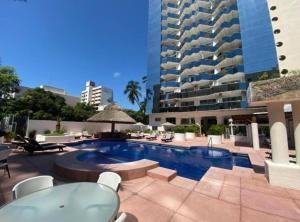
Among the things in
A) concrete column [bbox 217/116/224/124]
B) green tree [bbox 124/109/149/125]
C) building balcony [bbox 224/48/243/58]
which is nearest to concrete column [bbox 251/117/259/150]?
concrete column [bbox 217/116/224/124]

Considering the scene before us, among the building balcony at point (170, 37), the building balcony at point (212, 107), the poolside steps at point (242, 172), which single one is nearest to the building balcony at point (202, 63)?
the building balcony at point (212, 107)

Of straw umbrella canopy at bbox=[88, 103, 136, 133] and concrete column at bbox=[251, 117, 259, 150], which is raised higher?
straw umbrella canopy at bbox=[88, 103, 136, 133]

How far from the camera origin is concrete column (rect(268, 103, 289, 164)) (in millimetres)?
5203

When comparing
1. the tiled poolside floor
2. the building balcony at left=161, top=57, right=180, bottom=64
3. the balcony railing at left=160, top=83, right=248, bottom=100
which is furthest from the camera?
the building balcony at left=161, top=57, right=180, bottom=64

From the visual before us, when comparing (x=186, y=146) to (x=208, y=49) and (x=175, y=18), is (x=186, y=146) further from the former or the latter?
(x=175, y=18)

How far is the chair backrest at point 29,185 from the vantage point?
8.61 feet

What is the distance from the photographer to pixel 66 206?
2197 millimetres

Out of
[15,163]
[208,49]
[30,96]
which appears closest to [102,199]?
[15,163]

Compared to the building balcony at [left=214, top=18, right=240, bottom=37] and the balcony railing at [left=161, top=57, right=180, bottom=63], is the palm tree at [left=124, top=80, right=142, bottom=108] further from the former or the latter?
the building balcony at [left=214, top=18, right=240, bottom=37]

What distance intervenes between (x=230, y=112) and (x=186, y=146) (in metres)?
15.0

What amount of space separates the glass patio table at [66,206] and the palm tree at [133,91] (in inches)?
1802

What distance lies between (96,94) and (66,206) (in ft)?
358

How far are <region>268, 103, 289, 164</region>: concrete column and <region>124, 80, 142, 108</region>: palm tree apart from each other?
43.9m

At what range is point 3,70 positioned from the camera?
17203 millimetres
